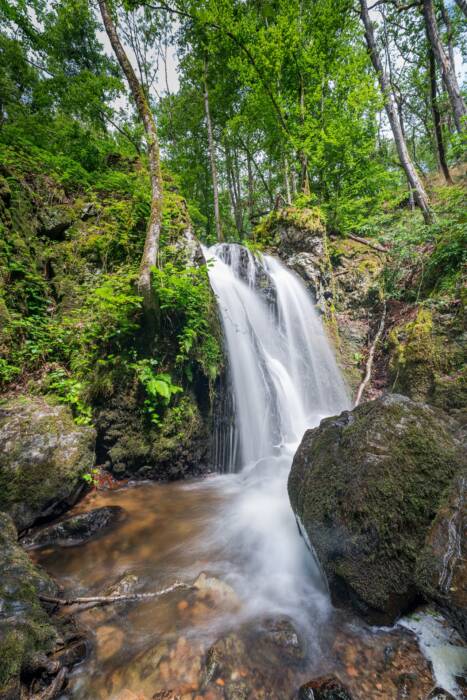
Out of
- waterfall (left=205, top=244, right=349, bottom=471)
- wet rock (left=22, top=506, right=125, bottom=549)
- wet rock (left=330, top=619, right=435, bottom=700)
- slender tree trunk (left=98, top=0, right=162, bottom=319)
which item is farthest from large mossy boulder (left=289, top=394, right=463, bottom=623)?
slender tree trunk (left=98, top=0, right=162, bottom=319)

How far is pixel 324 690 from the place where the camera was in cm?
174

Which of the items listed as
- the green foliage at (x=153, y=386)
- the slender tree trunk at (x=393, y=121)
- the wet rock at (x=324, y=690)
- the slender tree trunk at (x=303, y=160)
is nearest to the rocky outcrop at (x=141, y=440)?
the green foliage at (x=153, y=386)

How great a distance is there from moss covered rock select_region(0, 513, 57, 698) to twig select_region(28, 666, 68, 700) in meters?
0.14

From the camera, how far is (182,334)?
5.13m

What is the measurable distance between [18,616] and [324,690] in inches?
78.7

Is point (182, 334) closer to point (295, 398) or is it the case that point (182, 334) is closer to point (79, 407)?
point (79, 407)

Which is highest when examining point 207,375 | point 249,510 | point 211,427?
point 207,375

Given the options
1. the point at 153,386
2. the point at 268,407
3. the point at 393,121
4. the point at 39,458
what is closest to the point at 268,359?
the point at 268,407

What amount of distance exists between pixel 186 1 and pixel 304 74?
4905 millimetres

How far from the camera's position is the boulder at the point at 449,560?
5.06 ft

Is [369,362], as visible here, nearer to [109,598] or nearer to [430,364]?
[430,364]

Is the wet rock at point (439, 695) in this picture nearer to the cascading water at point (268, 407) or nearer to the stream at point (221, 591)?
the stream at point (221, 591)

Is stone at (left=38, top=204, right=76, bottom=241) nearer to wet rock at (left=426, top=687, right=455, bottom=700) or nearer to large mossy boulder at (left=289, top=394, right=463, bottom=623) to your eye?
large mossy boulder at (left=289, top=394, right=463, bottom=623)

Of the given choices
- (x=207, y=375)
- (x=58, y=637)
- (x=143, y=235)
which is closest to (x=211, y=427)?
(x=207, y=375)
